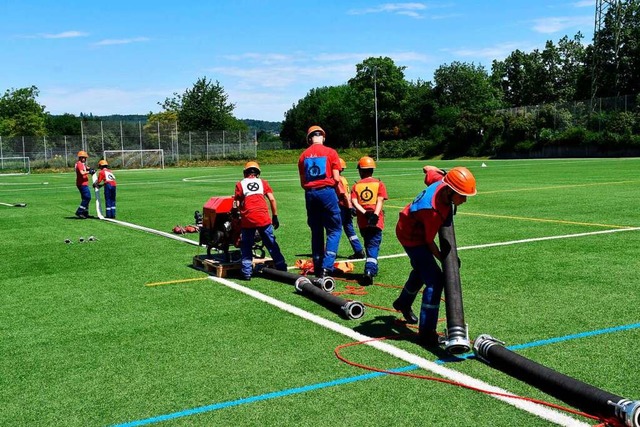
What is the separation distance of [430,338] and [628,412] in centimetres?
228

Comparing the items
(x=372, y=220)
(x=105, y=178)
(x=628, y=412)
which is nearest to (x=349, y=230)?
(x=372, y=220)

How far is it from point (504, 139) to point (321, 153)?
6871 centimetres

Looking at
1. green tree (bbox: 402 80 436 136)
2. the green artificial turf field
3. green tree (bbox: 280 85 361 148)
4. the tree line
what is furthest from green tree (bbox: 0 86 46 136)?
the green artificial turf field

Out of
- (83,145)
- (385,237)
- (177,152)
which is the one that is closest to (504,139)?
(177,152)

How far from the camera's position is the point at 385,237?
14102mm

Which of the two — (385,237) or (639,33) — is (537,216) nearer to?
(385,237)

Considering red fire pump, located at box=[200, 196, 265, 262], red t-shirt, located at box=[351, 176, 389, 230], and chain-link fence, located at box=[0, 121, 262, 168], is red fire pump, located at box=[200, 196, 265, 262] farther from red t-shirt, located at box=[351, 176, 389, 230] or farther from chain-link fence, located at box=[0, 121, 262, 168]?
chain-link fence, located at box=[0, 121, 262, 168]

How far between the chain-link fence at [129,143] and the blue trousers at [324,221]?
62708mm

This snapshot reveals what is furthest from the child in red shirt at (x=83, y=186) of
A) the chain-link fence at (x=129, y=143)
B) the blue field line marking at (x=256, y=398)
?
the chain-link fence at (x=129, y=143)

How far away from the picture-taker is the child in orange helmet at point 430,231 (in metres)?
5.95

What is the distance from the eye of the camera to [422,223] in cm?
640

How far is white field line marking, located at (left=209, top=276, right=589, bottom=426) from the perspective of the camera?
4.72 meters

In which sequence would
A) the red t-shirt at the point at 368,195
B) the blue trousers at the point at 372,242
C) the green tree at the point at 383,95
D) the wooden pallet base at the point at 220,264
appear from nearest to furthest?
the blue trousers at the point at 372,242
the red t-shirt at the point at 368,195
the wooden pallet base at the point at 220,264
the green tree at the point at 383,95

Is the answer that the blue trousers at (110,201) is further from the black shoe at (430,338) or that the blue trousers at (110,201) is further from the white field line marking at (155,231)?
the black shoe at (430,338)
